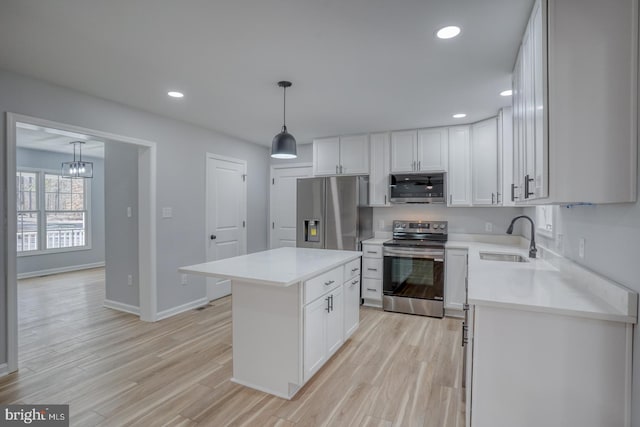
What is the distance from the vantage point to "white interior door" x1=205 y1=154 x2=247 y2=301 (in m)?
4.43

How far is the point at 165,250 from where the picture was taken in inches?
148

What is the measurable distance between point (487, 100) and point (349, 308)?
251 centimetres

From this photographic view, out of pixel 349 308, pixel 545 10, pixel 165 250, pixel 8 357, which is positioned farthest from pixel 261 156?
pixel 545 10

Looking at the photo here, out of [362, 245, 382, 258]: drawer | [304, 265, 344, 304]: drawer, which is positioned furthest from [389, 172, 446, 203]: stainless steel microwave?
[304, 265, 344, 304]: drawer

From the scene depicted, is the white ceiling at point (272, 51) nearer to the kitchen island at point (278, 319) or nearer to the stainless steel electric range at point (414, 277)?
the kitchen island at point (278, 319)

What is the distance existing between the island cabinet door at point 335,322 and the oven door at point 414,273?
1339 millimetres

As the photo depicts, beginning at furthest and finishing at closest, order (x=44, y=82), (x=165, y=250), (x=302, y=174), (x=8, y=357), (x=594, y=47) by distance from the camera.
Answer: (x=302, y=174)
(x=165, y=250)
(x=44, y=82)
(x=8, y=357)
(x=594, y=47)

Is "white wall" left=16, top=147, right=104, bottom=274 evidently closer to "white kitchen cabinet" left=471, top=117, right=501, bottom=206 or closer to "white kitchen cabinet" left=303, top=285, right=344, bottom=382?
"white kitchen cabinet" left=303, top=285, right=344, bottom=382

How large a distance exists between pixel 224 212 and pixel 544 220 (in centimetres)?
397

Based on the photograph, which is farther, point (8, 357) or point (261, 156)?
point (261, 156)

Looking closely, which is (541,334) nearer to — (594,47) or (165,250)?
(594,47)

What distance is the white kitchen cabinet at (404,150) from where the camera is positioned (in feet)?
13.9

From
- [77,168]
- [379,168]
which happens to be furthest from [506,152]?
[77,168]

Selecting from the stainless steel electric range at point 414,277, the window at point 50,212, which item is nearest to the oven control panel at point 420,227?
the stainless steel electric range at point 414,277
